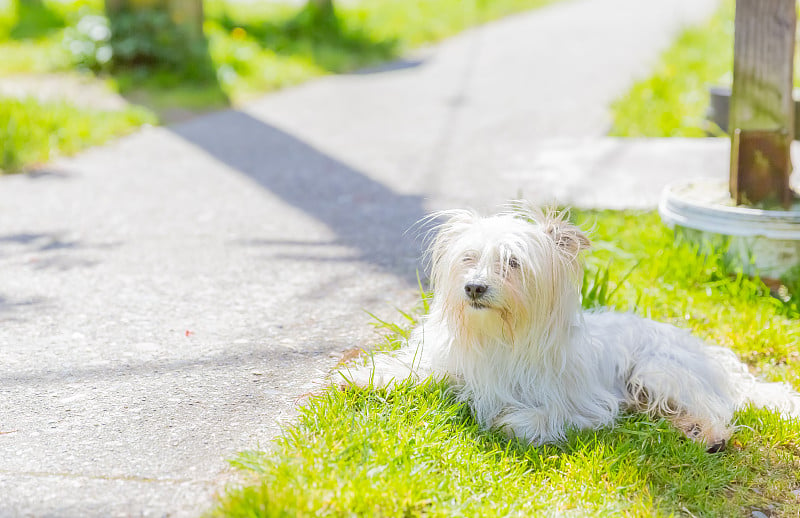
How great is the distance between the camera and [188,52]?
1064 cm

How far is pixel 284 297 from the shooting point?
480 centimetres

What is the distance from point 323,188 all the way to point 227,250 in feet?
4.99

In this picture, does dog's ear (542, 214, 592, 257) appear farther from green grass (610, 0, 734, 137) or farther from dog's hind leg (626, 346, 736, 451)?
green grass (610, 0, 734, 137)

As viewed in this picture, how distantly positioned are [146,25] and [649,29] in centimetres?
903

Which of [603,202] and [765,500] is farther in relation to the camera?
[603,202]

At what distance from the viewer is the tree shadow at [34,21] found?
14031 millimetres

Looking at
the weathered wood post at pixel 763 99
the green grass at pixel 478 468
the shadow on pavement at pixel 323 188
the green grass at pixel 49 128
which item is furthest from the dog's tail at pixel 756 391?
the green grass at pixel 49 128

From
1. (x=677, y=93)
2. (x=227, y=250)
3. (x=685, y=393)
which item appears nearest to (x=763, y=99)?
(x=685, y=393)

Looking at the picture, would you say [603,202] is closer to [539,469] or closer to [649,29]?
[539,469]

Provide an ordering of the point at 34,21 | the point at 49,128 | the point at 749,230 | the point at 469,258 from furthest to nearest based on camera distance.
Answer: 1. the point at 34,21
2. the point at 49,128
3. the point at 749,230
4. the point at 469,258

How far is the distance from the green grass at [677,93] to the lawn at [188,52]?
161 inches

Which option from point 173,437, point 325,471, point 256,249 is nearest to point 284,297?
point 256,249

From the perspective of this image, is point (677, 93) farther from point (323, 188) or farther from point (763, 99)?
point (763, 99)

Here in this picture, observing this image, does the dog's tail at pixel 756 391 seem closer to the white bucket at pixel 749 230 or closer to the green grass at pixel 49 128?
the white bucket at pixel 749 230
